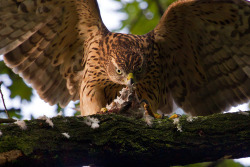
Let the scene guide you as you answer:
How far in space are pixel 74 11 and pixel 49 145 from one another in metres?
2.76

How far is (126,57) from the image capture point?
5.04 meters

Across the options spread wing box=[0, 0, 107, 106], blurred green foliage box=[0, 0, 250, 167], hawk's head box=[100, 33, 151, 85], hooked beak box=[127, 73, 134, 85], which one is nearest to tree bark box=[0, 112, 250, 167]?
hooked beak box=[127, 73, 134, 85]

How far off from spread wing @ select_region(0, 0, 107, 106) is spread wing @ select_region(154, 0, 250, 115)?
113 centimetres

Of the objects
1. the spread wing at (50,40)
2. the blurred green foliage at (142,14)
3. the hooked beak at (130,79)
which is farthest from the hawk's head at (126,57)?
the blurred green foliage at (142,14)

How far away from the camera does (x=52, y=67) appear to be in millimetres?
5828

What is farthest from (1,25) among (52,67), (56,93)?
(56,93)

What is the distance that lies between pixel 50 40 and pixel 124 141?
2.75 meters

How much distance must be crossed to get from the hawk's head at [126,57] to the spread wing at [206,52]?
39 cm

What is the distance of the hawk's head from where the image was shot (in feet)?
16.3

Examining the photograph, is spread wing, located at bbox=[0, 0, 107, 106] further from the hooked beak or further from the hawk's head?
the hooked beak

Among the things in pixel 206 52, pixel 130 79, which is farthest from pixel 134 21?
pixel 130 79

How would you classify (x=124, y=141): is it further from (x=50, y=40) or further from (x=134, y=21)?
(x=134, y=21)

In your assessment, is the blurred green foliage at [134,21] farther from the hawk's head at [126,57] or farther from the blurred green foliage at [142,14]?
the hawk's head at [126,57]

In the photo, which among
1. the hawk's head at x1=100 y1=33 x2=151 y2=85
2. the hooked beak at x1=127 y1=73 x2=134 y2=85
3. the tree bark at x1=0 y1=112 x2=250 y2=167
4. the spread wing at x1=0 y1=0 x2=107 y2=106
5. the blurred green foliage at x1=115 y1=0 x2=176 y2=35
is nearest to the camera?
the tree bark at x1=0 y1=112 x2=250 y2=167
